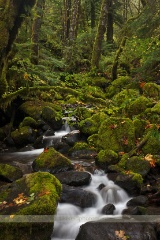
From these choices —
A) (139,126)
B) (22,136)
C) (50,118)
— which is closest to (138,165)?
(139,126)

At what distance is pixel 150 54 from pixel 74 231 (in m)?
10.0

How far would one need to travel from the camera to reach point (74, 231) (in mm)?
5695

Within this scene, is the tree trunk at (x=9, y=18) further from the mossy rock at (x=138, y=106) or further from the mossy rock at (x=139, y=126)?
the mossy rock at (x=138, y=106)

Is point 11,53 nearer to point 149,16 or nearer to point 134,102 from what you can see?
point 134,102

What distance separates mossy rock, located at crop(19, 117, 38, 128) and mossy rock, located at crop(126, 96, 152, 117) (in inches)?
159

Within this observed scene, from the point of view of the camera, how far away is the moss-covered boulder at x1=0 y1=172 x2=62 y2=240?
4.48m

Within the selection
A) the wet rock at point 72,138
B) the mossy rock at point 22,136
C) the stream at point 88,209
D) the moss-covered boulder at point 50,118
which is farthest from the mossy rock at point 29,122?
the stream at point 88,209

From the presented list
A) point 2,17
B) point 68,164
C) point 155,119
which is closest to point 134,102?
point 155,119

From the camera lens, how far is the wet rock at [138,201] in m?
6.53

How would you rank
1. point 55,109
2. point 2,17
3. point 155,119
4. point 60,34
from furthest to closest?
1. point 60,34
2. point 55,109
3. point 155,119
4. point 2,17

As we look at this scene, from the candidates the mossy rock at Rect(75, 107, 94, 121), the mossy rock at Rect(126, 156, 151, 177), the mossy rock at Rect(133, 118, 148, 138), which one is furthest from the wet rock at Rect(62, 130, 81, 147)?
the mossy rock at Rect(126, 156, 151, 177)

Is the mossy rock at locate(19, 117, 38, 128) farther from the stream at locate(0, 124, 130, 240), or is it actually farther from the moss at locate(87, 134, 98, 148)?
the moss at locate(87, 134, 98, 148)

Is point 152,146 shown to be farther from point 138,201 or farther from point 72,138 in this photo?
point 72,138

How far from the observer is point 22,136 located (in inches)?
433
